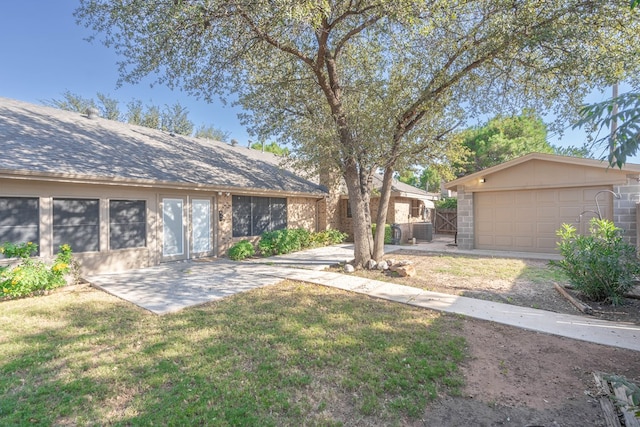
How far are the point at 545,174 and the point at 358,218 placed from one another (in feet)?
23.1

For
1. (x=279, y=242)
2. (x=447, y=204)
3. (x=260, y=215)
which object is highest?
(x=447, y=204)

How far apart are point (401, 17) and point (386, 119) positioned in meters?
2.17

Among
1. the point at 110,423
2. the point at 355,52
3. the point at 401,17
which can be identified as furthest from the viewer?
the point at 355,52

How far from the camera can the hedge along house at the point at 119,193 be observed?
675cm

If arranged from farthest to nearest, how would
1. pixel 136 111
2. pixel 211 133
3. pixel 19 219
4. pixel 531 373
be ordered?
pixel 211 133
pixel 136 111
pixel 19 219
pixel 531 373

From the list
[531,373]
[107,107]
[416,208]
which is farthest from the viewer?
[107,107]

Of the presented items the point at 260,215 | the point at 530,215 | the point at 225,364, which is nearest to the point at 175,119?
the point at 260,215

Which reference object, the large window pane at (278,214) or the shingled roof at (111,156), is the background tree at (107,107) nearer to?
the shingled roof at (111,156)

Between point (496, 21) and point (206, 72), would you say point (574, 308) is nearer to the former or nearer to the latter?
point (496, 21)

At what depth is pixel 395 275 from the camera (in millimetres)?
7637

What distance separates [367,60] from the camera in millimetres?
8711

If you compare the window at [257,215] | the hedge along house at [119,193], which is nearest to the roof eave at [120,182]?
the hedge along house at [119,193]

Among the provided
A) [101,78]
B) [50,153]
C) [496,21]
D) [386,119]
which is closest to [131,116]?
[101,78]

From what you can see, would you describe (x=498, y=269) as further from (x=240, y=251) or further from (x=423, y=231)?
(x=240, y=251)
